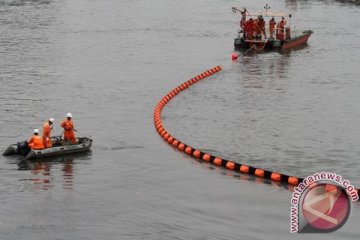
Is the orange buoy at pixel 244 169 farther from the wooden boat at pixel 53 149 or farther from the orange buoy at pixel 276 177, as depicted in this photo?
the wooden boat at pixel 53 149

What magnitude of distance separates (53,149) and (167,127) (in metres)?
8.25

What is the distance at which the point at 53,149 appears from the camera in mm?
31406

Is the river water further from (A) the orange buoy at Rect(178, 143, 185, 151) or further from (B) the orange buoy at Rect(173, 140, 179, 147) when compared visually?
(B) the orange buoy at Rect(173, 140, 179, 147)

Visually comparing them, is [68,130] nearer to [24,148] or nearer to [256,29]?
[24,148]

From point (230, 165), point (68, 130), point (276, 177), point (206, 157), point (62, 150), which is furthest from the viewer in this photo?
point (68, 130)

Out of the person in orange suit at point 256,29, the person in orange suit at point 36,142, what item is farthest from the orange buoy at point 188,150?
the person in orange suit at point 256,29

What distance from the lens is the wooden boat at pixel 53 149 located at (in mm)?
31109

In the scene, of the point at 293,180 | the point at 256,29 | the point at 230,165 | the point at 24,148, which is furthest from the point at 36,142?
the point at 256,29

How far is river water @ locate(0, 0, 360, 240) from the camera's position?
24594mm

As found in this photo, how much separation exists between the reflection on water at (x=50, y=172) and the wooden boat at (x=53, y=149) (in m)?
0.32

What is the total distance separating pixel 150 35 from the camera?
7950cm

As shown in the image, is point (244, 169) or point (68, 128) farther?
point (68, 128)

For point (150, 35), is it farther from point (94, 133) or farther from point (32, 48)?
point (94, 133)

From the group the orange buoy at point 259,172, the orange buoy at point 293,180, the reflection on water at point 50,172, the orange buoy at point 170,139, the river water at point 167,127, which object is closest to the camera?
the river water at point 167,127
